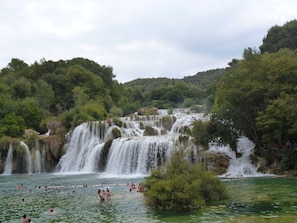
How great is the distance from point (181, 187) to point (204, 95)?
257 ft

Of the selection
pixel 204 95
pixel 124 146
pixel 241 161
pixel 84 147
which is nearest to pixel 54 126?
pixel 84 147

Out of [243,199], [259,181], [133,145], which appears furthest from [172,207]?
[133,145]

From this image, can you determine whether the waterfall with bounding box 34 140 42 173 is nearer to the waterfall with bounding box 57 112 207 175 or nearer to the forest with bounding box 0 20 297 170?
the waterfall with bounding box 57 112 207 175

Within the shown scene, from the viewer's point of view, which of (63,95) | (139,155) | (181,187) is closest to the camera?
(181,187)

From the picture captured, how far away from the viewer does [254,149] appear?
127 feet

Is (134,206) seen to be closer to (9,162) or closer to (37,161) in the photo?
(37,161)

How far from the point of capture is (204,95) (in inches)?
3829

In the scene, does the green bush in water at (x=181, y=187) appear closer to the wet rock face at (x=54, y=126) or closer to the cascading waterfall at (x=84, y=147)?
the cascading waterfall at (x=84, y=147)

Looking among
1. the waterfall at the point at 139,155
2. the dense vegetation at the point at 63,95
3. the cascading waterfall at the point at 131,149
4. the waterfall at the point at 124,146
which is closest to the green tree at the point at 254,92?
the cascading waterfall at the point at 131,149

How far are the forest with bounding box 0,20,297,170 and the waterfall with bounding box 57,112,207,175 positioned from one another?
14.7 ft

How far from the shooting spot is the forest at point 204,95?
113 feet

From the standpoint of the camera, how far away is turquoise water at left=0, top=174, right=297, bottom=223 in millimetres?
17797

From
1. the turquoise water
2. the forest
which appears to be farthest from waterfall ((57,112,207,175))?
the turquoise water

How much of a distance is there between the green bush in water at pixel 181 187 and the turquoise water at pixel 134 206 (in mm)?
680
